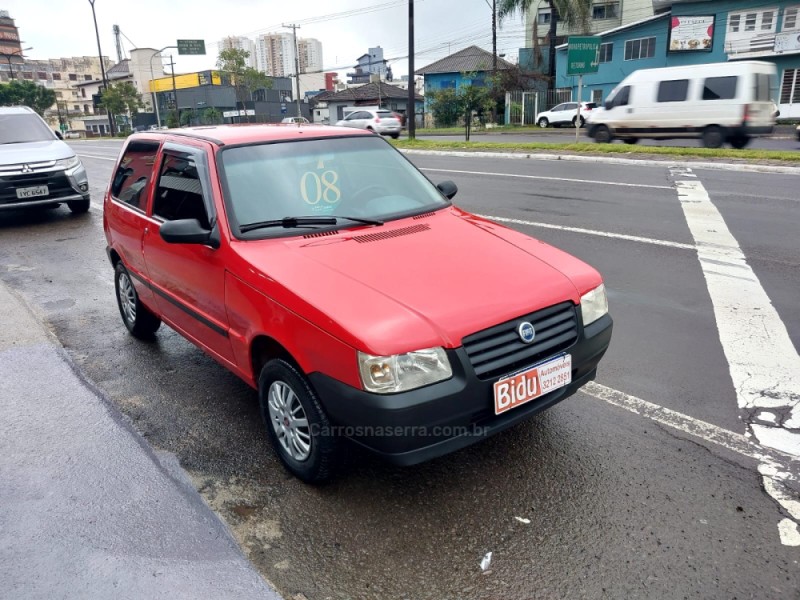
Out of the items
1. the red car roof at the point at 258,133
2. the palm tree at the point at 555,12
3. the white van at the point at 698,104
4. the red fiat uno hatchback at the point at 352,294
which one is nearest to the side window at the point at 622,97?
the white van at the point at 698,104

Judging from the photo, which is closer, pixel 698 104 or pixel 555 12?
pixel 698 104

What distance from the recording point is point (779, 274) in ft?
20.2

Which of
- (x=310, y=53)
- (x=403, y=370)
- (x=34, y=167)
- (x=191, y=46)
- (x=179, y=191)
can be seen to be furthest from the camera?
(x=310, y=53)

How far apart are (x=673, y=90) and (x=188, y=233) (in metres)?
20.3

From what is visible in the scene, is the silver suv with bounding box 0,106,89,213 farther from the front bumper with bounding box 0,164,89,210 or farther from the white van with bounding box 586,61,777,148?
the white van with bounding box 586,61,777,148

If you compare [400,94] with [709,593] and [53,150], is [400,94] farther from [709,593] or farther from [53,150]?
[709,593]

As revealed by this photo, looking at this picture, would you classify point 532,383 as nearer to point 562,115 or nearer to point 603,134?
point 603,134

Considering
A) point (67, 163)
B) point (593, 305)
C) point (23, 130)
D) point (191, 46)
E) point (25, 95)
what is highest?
point (191, 46)

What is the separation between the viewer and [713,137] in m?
19.2

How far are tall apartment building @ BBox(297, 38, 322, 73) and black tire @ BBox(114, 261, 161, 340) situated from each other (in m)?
137

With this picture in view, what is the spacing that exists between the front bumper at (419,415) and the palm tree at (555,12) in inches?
1696

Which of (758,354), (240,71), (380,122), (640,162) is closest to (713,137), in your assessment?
(640,162)

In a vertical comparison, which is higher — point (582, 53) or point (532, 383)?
point (582, 53)

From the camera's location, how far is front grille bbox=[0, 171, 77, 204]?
977 cm
